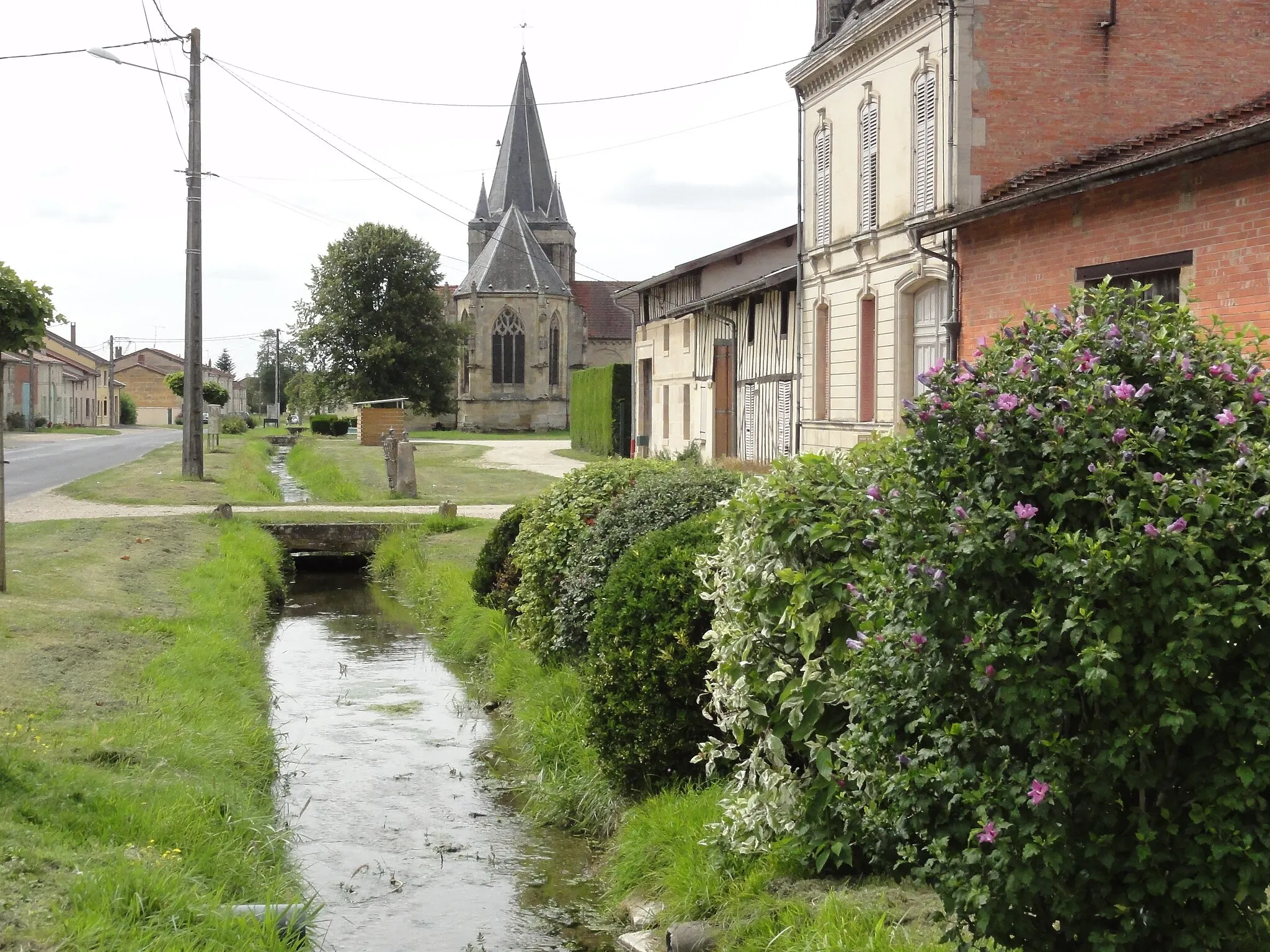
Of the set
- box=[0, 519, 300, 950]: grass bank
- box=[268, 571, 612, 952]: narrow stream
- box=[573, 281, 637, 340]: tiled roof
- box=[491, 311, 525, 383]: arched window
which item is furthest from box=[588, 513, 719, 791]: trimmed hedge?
box=[573, 281, 637, 340]: tiled roof

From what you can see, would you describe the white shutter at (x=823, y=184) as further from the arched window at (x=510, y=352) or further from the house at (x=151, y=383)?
the house at (x=151, y=383)

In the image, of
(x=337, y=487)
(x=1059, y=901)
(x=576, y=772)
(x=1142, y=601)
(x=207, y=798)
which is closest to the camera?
(x=1142, y=601)

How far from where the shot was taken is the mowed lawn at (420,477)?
2694cm

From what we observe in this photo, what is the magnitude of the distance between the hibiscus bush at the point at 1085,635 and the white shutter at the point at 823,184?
1815 centimetres

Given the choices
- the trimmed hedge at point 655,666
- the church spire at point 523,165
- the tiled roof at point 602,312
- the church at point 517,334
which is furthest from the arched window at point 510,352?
the trimmed hedge at point 655,666

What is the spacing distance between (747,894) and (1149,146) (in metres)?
10.4

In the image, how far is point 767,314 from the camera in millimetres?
26188

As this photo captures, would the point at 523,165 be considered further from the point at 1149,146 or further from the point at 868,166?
the point at 1149,146

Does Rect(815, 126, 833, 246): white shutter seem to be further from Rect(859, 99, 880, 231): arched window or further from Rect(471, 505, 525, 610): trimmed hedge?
Rect(471, 505, 525, 610): trimmed hedge

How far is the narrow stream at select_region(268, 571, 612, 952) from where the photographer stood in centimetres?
660

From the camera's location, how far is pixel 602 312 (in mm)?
92438

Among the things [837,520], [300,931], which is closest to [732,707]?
[837,520]

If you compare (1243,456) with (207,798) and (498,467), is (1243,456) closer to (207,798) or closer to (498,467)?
(207,798)

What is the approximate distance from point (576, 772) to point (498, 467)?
29858mm
